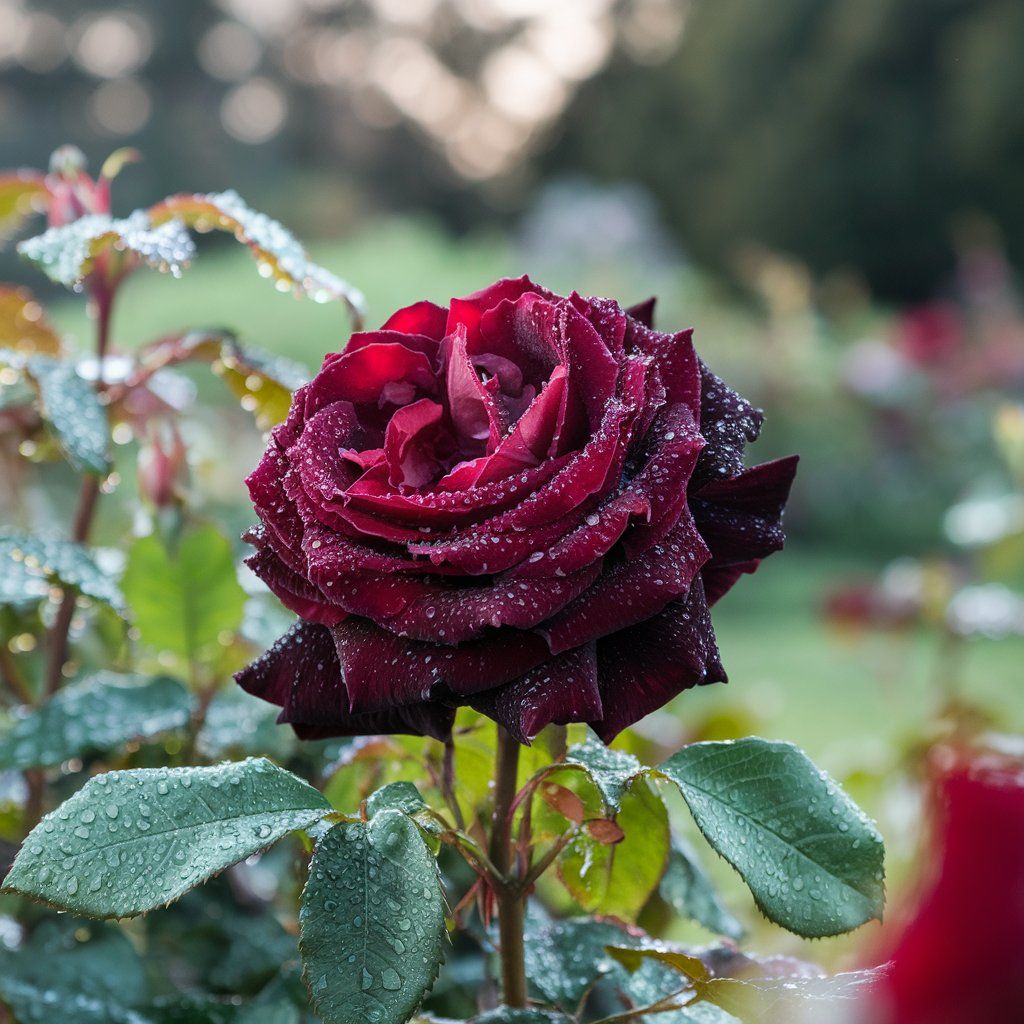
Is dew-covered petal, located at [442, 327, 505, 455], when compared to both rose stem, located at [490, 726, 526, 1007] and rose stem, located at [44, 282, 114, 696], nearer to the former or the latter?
rose stem, located at [490, 726, 526, 1007]

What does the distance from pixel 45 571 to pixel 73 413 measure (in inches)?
2.7

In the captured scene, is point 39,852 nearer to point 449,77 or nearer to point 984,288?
point 984,288

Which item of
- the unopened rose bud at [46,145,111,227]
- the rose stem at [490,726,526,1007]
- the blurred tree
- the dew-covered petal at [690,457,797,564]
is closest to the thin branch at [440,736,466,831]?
the rose stem at [490,726,526,1007]

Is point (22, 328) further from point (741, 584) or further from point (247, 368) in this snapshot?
point (741, 584)

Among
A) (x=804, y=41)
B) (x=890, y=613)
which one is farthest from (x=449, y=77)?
(x=890, y=613)

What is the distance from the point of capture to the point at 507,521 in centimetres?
32

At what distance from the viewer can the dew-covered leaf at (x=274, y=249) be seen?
48 cm

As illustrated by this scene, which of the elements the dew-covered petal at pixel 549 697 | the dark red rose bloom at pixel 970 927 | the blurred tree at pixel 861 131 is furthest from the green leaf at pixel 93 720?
the blurred tree at pixel 861 131

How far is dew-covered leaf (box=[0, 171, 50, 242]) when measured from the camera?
610 mm

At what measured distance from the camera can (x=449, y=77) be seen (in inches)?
457

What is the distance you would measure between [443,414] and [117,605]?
0.72 ft

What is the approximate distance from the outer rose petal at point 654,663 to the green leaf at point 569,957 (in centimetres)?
16

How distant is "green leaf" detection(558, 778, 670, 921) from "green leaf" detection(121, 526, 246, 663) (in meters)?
0.21

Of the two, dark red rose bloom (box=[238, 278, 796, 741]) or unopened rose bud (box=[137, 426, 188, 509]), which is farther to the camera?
unopened rose bud (box=[137, 426, 188, 509])
